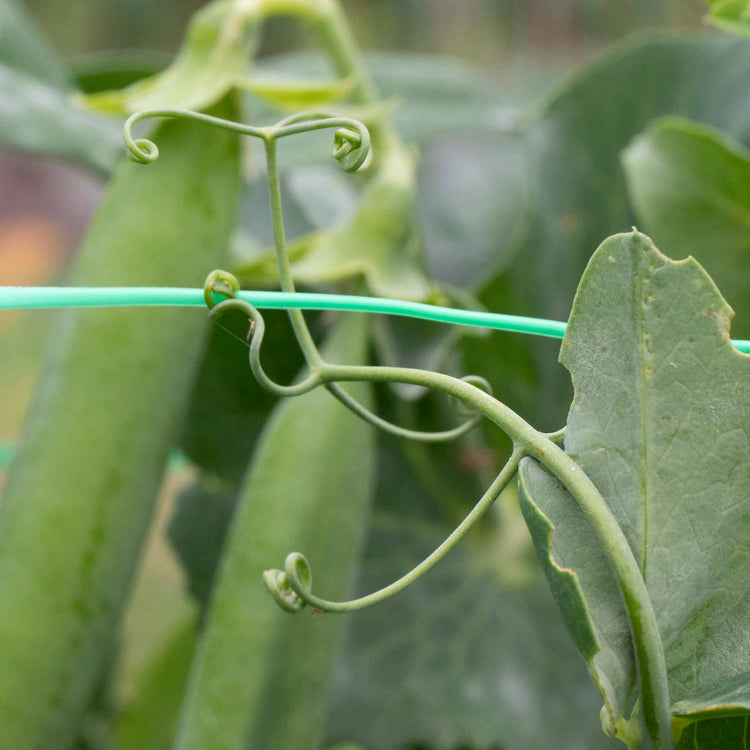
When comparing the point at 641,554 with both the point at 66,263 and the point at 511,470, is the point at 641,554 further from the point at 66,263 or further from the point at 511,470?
the point at 66,263

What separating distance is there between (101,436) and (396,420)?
0.60 feet

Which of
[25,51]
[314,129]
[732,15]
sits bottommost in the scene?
[314,129]

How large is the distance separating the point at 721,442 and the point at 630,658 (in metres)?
0.05

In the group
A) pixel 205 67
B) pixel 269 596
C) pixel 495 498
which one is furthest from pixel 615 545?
pixel 205 67

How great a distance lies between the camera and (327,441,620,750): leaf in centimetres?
53

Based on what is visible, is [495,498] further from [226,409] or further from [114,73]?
[114,73]

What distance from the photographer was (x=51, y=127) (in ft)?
1.86

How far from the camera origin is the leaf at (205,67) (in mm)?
408

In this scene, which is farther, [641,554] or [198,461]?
[198,461]

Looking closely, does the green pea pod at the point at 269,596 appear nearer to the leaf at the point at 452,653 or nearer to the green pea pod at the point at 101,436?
the green pea pod at the point at 101,436

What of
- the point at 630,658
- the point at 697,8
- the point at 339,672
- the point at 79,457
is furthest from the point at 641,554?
the point at 697,8

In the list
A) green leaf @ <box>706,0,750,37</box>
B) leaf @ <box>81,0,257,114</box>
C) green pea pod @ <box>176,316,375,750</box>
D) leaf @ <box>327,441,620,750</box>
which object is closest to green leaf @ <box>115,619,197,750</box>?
leaf @ <box>327,441,620,750</box>

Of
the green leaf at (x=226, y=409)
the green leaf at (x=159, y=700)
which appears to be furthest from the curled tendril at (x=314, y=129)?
the green leaf at (x=159, y=700)

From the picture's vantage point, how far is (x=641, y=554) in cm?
22
